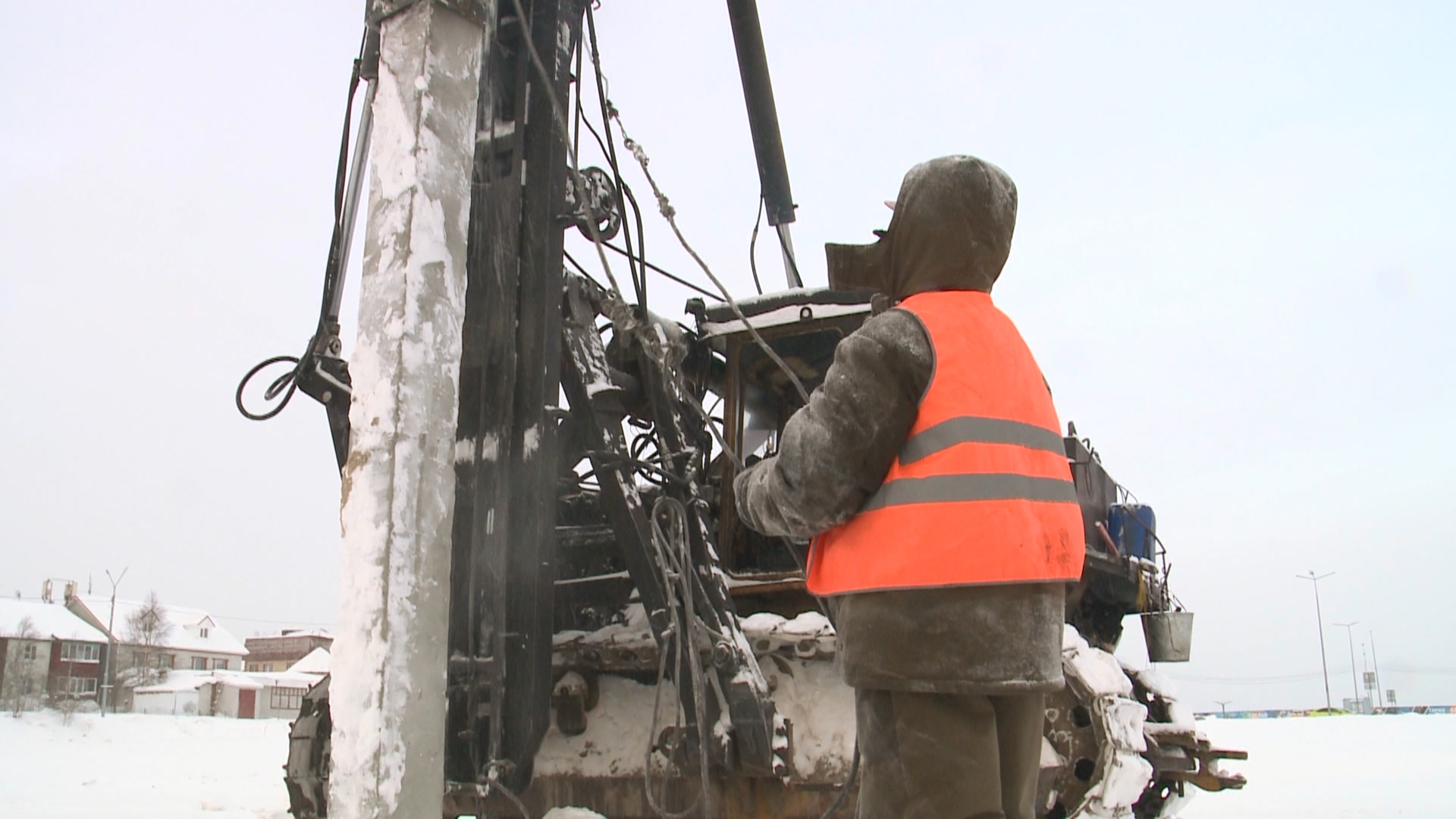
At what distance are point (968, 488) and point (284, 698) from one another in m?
38.3

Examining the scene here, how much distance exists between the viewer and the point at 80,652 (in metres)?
36.6

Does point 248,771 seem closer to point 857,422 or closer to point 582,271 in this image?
point 582,271

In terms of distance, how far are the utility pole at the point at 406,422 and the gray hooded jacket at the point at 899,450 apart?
0.98 metres

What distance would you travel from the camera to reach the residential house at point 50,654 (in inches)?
1244

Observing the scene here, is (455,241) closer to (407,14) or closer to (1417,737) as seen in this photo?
(407,14)

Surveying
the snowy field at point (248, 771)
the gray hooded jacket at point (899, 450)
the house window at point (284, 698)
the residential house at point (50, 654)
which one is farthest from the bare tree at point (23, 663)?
the gray hooded jacket at point (899, 450)

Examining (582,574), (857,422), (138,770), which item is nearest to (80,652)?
(138,770)

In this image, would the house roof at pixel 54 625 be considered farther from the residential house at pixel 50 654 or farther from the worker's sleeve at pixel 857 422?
the worker's sleeve at pixel 857 422

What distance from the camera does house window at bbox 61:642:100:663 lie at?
35.6 meters

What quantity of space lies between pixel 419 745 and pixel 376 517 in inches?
21.2

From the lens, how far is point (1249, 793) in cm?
945

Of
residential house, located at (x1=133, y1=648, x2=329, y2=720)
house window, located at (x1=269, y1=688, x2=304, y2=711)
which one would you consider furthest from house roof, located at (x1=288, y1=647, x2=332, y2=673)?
house window, located at (x1=269, y1=688, x2=304, y2=711)

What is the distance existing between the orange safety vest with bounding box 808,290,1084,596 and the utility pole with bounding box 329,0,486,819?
1.16 meters

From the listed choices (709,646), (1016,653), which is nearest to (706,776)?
(709,646)
